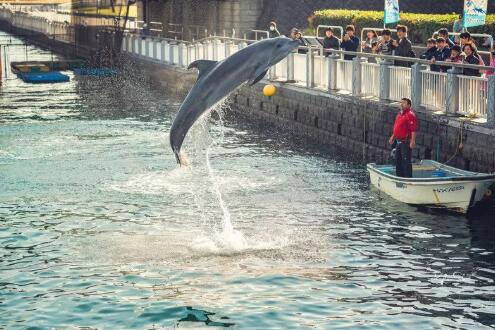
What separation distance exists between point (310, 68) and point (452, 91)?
944cm

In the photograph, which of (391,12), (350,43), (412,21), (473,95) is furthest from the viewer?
(412,21)

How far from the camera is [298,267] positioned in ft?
55.0

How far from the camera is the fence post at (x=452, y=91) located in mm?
22809

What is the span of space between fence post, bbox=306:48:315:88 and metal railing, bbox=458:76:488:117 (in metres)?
9.35

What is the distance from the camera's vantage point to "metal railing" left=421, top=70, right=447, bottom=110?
23531 mm

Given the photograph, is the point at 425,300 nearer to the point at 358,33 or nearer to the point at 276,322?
the point at 276,322

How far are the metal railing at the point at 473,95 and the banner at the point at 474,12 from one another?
140 inches

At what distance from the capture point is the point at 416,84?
24.6 metres

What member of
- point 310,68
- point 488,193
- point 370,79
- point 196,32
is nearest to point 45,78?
point 196,32

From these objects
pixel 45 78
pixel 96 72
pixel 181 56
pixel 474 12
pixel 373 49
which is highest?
pixel 474 12

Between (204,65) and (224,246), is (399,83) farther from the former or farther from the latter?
(204,65)

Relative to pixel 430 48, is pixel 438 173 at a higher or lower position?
lower

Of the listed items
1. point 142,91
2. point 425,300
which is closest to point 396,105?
point 425,300

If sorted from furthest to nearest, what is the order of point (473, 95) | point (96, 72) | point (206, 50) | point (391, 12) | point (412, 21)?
point (96, 72) < point (206, 50) < point (412, 21) < point (391, 12) < point (473, 95)
